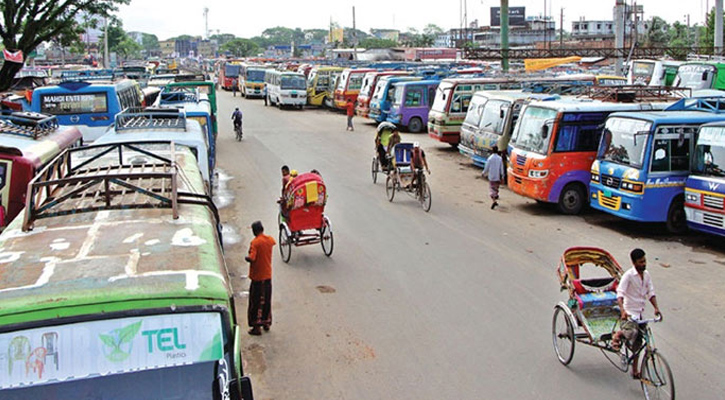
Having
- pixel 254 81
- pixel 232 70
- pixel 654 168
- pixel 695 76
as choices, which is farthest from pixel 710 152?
pixel 232 70

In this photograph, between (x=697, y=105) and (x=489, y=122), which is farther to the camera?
(x=489, y=122)

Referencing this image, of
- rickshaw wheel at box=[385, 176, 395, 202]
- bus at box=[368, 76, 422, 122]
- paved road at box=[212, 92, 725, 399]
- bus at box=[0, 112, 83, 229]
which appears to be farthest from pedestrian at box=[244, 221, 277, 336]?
bus at box=[368, 76, 422, 122]

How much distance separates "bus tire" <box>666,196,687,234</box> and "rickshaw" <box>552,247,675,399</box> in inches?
252

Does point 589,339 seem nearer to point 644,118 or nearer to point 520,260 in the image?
point 520,260

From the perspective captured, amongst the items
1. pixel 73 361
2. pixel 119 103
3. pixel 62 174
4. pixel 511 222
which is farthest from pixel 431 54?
pixel 73 361

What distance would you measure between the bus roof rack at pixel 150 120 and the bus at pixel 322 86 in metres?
29.4

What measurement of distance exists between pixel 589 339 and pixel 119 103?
56.7 ft

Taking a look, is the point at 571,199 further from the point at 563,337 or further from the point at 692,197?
the point at 563,337

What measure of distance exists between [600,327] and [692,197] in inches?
259

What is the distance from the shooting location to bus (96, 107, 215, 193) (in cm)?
1222

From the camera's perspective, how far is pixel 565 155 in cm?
1556

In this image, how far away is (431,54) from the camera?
78.8m

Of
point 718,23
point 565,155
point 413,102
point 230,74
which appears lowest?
point 565,155

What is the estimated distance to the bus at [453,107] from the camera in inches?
995
